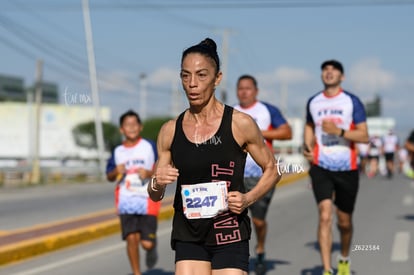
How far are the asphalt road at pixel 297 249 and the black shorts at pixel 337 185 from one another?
3.07 ft

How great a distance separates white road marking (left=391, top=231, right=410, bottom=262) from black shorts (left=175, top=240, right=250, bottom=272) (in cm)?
564

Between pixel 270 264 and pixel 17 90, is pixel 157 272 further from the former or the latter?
pixel 17 90

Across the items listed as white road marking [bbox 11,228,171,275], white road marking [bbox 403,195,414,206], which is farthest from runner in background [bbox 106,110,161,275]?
white road marking [bbox 403,195,414,206]

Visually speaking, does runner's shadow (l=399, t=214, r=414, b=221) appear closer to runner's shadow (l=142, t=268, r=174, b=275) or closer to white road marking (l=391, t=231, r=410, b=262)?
white road marking (l=391, t=231, r=410, b=262)

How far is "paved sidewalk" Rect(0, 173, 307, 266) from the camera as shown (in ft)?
35.0

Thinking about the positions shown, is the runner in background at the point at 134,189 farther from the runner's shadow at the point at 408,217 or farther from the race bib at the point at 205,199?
the runner's shadow at the point at 408,217

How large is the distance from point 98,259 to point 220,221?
19.8ft

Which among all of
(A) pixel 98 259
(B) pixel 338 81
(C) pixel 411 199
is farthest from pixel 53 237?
(C) pixel 411 199

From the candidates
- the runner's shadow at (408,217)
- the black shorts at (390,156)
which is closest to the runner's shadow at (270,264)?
the runner's shadow at (408,217)

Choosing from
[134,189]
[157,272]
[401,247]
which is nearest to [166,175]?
[134,189]

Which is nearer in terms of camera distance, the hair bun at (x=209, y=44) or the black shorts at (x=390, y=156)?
the hair bun at (x=209, y=44)

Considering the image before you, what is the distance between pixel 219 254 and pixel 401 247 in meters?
7.02

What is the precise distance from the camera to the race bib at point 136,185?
8711 millimetres

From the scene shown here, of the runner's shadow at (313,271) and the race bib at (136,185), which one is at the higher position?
the race bib at (136,185)
